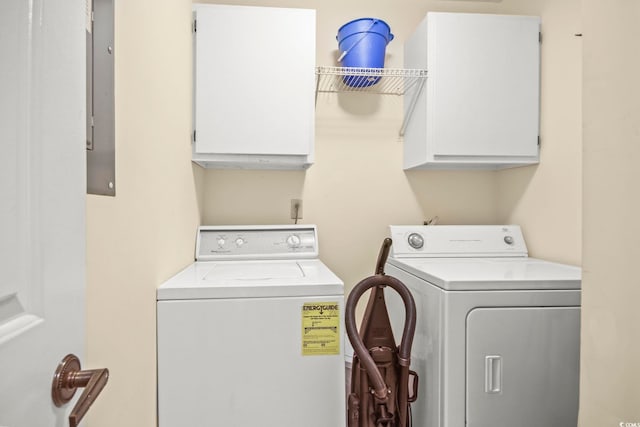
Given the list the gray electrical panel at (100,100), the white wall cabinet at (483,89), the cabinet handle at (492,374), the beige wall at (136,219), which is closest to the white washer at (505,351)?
the cabinet handle at (492,374)

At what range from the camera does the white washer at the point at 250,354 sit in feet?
4.15

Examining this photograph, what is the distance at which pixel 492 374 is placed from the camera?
134 centimetres

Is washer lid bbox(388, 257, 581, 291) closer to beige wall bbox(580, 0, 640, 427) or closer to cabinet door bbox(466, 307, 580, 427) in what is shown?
cabinet door bbox(466, 307, 580, 427)

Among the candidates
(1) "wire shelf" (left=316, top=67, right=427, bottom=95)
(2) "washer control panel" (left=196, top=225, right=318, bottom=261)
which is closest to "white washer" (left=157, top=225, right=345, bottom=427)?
(2) "washer control panel" (left=196, top=225, right=318, bottom=261)

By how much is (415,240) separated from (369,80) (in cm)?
103

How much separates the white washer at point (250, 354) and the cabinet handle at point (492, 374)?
0.55 m

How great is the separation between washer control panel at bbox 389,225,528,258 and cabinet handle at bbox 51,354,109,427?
176 centimetres

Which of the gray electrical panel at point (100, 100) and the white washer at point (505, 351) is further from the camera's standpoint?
the white washer at point (505, 351)

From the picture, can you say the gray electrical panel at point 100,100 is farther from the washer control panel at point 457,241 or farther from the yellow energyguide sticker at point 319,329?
the washer control panel at point 457,241

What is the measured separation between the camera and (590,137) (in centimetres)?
81

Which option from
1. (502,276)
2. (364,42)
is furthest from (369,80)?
(502,276)

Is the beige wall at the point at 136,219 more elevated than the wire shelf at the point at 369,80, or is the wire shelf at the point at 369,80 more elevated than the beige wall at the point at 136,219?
the wire shelf at the point at 369,80

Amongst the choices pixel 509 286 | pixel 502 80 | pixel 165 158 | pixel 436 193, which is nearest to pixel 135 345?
pixel 165 158

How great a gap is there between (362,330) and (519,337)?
0.62 metres
